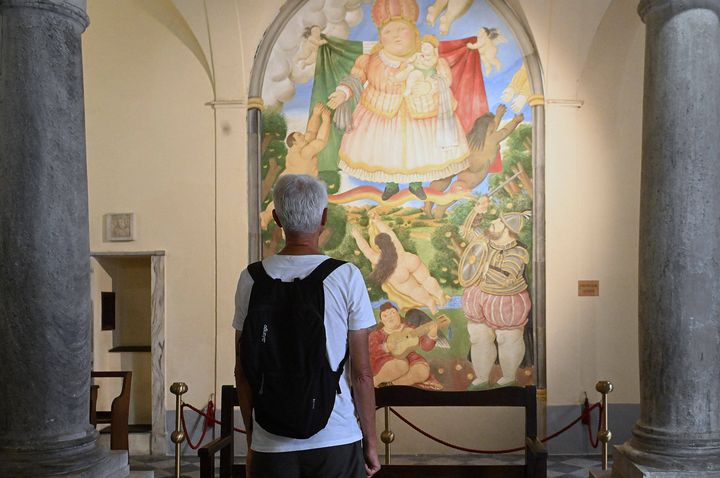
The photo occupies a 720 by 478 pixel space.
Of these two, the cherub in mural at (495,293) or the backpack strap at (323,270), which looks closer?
the backpack strap at (323,270)

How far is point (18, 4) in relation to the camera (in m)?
4.20

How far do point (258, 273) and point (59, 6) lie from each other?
2421 millimetres

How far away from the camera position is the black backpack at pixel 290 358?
2.59 m

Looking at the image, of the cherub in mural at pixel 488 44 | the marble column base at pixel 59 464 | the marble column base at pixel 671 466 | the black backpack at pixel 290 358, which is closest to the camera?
the black backpack at pixel 290 358

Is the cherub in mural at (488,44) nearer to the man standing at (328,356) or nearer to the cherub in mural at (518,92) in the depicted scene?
the cherub in mural at (518,92)

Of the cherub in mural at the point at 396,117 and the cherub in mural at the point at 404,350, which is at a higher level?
the cherub in mural at the point at 396,117

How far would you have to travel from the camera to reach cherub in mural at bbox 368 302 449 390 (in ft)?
29.9

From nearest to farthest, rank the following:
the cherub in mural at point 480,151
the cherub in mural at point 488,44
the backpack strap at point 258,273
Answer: the backpack strap at point 258,273
the cherub in mural at point 480,151
the cherub in mural at point 488,44

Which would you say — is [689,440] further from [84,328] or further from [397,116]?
[397,116]

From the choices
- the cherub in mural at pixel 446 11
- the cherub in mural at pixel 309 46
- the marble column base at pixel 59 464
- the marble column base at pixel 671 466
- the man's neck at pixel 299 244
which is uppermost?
the cherub in mural at pixel 446 11

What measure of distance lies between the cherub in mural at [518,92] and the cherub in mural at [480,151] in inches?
3.9

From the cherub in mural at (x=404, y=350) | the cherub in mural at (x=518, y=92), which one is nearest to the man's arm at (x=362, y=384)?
the cherub in mural at (x=404, y=350)

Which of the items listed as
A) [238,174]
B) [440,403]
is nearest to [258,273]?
[440,403]

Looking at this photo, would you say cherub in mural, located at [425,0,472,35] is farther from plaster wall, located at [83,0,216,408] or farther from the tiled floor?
the tiled floor
